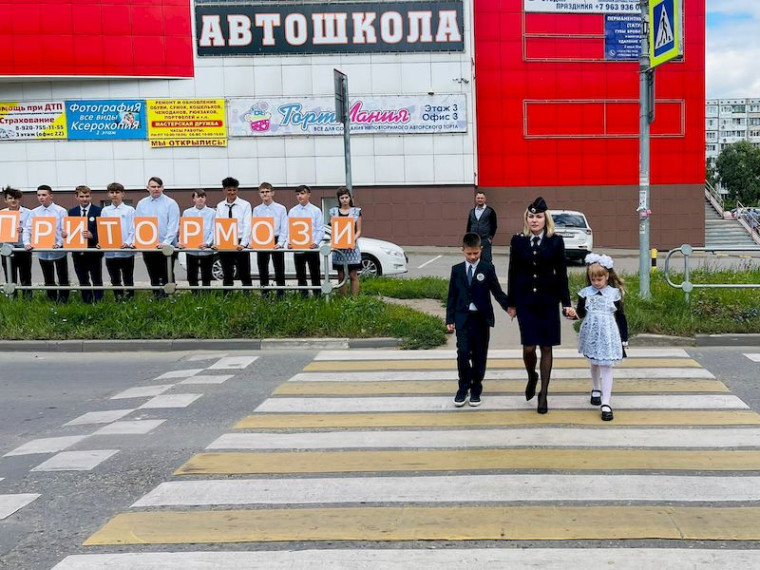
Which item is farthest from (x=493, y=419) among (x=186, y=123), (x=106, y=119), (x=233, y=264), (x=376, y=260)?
(x=106, y=119)

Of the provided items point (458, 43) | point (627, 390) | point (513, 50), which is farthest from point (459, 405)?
point (513, 50)

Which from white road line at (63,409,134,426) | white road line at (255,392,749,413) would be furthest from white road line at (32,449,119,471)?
white road line at (255,392,749,413)

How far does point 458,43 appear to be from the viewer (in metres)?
27.8

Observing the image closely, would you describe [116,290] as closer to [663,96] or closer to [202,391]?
[202,391]

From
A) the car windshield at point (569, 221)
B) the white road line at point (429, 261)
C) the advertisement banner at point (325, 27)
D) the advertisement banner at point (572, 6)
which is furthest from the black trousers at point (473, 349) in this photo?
the advertisement banner at point (572, 6)

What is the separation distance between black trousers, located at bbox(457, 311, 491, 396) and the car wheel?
9.51 metres

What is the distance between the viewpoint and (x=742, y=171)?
7281 centimetres

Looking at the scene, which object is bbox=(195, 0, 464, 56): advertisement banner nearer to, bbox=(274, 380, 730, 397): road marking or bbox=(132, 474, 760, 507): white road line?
bbox=(274, 380, 730, 397): road marking

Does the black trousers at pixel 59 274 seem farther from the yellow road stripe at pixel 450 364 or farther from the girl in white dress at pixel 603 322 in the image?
the girl in white dress at pixel 603 322

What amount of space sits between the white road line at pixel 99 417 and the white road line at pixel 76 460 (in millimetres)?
989

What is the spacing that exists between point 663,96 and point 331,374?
2512 cm

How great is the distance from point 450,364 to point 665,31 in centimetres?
573

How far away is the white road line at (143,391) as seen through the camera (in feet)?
27.2

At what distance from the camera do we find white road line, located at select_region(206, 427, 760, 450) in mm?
6188
